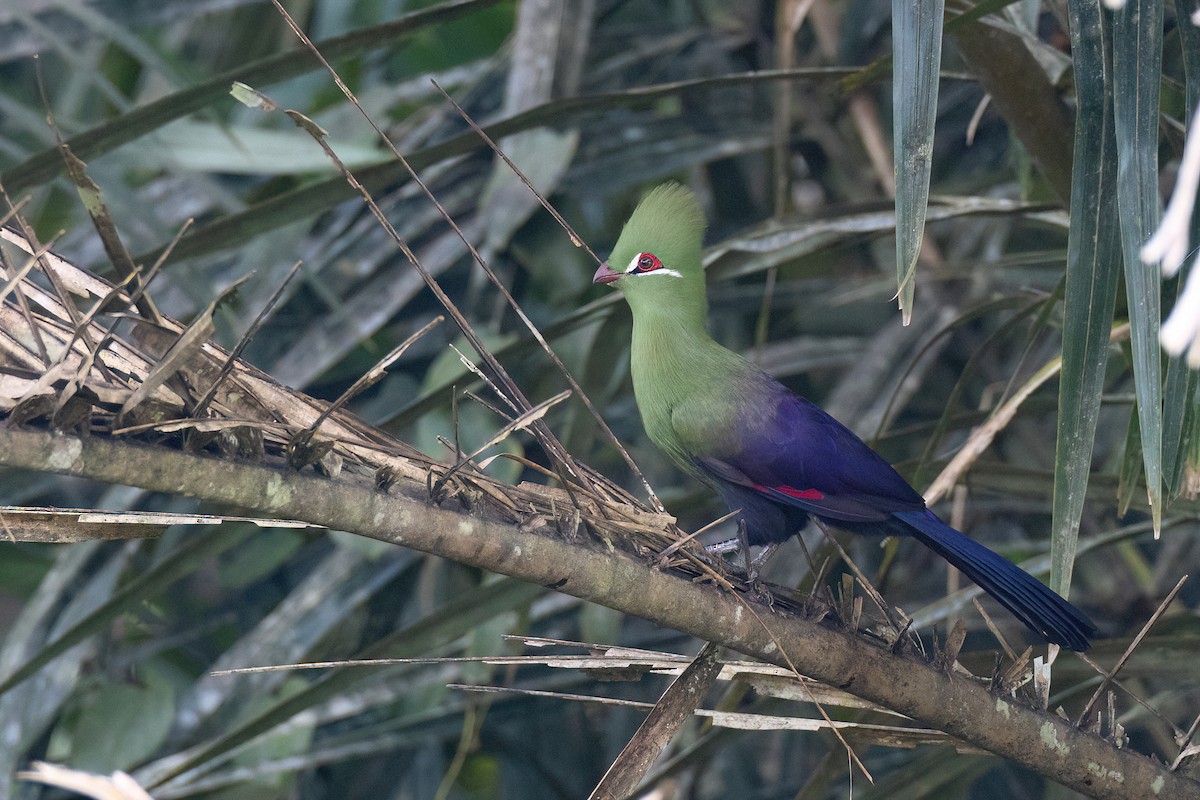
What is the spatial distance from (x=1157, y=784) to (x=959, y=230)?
5.58 ft

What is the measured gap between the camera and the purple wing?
1431 mm

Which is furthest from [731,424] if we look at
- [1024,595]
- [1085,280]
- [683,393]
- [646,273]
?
[1085,280]

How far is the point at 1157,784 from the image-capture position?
1116 mm

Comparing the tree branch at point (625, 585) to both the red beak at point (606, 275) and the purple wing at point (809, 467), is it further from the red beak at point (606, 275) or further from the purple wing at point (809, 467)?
the red beak at point (606, 275)

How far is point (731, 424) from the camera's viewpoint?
1458mm

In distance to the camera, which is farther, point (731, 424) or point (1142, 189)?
point (731, 424)

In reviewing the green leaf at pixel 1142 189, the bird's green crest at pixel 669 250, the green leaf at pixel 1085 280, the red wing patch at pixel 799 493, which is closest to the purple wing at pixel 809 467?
the red wing patch at pixel 799 493

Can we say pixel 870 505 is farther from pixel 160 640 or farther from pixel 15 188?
pixel 160 640

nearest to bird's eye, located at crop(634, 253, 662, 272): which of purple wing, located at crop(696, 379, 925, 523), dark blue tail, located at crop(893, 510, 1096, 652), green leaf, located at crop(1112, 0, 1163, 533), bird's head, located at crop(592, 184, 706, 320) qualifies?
bird's head, located at crop(592, 184, 706, 320)

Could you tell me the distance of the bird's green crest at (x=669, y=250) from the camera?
1518mm

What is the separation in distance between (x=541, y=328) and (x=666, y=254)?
0.42 meters

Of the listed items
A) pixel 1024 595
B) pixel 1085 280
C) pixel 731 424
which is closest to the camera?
pixel 1085 280

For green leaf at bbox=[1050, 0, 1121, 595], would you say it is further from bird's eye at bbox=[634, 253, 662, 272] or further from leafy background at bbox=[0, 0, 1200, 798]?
bird's eye at bbox=[634, 253, 662, 272]

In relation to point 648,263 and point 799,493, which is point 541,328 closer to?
point 648,263
